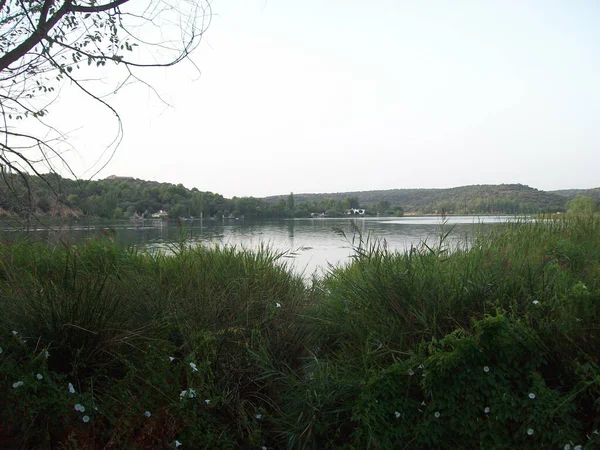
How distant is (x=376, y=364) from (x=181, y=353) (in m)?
1.47

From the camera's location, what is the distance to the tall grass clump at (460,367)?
2.42 meters

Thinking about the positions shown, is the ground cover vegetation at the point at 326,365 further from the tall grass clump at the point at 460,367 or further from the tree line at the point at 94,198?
the tree line at the point at 94,198

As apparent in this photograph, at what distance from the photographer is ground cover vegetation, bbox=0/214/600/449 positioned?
97.7 inches

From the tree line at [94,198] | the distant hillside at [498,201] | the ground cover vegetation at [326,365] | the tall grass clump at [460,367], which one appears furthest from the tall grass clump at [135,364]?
the distant hillside at [498,201]

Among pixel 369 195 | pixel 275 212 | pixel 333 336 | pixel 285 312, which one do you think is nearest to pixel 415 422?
pixel 333 336

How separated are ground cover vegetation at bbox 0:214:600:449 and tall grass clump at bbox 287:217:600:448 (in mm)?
11

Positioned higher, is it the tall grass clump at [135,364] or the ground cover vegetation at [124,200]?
the ground cover vegetation at [124,200]

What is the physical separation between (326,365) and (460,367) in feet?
3.16

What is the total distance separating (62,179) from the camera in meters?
4.31

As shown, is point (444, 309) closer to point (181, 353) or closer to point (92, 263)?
point (181, 353)

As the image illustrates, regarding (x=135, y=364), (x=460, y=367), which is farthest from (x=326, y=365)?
(x=135, y=364)

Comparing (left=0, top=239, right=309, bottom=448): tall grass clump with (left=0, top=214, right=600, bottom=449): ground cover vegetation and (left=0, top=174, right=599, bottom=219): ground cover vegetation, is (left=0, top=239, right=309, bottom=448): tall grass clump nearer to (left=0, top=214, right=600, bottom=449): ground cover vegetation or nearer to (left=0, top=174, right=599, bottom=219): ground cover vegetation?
(left=0, top=214, right=600, bottom=449): ground cover vegetation

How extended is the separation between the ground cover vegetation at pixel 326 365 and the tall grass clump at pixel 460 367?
0.01 m

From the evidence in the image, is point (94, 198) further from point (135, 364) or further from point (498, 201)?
point (498, 201)
